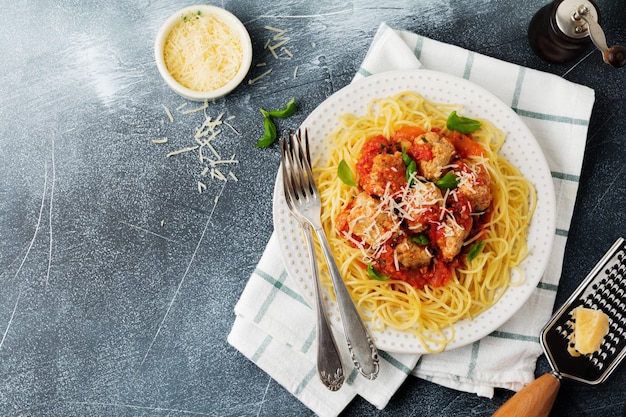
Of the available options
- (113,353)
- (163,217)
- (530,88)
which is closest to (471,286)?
(530,88)

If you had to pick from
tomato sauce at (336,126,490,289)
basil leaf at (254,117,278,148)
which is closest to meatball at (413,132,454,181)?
tomato sauce at (336,126,490,289)

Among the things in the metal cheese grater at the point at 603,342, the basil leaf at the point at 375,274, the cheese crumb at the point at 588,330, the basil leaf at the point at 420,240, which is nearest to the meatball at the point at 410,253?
the basil leaf at the point at 420,240

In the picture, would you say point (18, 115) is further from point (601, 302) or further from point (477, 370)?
point (601, 302)

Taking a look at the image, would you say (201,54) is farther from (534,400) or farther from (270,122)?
(534,400)

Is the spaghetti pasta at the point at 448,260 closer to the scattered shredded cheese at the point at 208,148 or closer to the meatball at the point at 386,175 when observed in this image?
the meatball at the point at 386,175

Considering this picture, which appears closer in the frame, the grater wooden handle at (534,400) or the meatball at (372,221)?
the meatball at (372,221)

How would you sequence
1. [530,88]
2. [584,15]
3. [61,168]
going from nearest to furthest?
[584,15]
[530,88]
[61,168]
